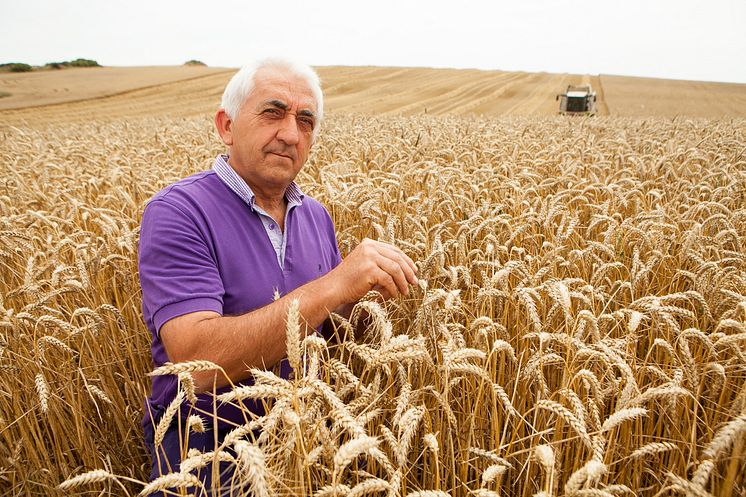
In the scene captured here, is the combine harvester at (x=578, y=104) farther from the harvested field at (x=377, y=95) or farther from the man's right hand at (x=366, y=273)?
the man's right hand at (x=366, y=273)

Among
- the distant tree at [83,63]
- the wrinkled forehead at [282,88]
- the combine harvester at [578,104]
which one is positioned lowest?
the wrinkled forehead at [282,88]

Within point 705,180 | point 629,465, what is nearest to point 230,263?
point 629,465

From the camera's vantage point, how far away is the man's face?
2.06 metres

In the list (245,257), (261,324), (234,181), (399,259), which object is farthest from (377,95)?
(261,324)

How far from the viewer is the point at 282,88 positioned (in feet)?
6.89

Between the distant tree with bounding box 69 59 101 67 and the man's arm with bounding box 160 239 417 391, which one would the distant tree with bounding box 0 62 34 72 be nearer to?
the distant tree with bounding box 69 59 101 67

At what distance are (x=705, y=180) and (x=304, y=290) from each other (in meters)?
4.59

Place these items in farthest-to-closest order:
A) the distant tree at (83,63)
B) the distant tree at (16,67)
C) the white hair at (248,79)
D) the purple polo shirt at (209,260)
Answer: the distant tree at (83,63), the distant tree at (16,67), the white hair at (248,79), the purple polo shirt at (209,260)

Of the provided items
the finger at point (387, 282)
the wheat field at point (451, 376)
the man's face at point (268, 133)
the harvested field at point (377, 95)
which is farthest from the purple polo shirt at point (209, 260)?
the harvested field at point (377, 95)

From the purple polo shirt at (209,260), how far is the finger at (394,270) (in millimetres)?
450

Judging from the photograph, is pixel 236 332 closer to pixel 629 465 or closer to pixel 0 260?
pixel 629 465

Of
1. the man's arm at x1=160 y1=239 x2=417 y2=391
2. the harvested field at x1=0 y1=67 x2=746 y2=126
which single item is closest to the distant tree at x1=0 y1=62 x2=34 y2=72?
the harvested field at x1=0 y1=67 x2=746 y2=126

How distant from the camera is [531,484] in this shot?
4.75ft

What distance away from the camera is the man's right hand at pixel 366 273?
163 centimetres
